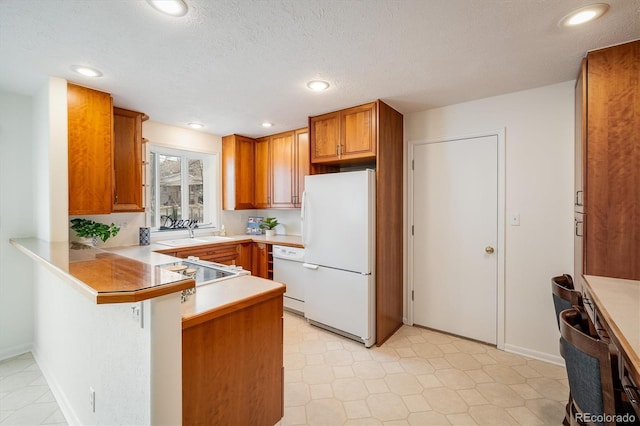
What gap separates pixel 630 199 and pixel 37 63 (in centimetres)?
405

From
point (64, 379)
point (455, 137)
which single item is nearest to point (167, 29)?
point (64, 379)

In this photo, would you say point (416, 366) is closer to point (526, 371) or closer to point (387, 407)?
point (387, 407)

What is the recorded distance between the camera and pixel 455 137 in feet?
9.30

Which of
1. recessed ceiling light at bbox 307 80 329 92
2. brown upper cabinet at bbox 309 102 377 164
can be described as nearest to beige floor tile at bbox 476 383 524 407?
brown upper cabinet at bbox 309 102 377 164

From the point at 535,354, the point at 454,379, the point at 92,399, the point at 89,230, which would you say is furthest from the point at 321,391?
the point at 89,230

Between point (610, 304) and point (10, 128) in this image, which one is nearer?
point (610, 304)

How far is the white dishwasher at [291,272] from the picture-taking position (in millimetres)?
3408

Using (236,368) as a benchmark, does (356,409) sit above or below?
below

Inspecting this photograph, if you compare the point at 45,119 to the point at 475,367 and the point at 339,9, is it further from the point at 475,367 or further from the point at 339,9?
the point at 475,367

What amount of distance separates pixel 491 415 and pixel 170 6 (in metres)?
3.01

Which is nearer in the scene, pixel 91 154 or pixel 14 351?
pixel 91 154

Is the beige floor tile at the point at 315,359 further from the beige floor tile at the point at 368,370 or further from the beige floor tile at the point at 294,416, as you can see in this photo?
the beige floor tile at the point at 294,416

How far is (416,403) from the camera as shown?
75.4 inches

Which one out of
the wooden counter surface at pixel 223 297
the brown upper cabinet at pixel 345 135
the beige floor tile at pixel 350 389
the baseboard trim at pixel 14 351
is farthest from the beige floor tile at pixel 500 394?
the baseboard trim at pixel 14 351
